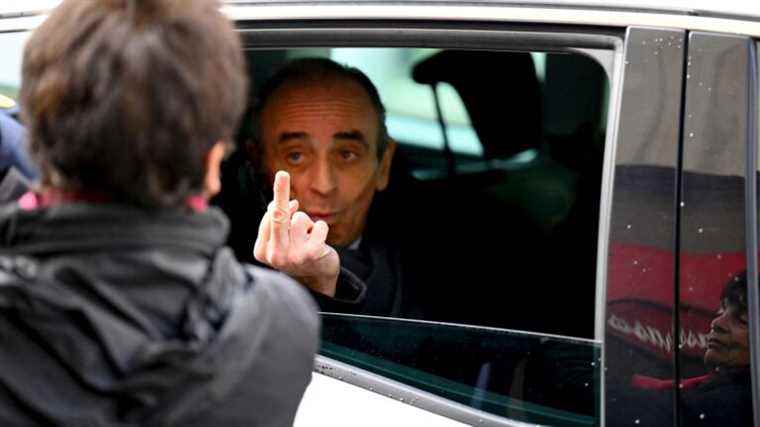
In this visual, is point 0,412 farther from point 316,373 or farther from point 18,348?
point 316,373

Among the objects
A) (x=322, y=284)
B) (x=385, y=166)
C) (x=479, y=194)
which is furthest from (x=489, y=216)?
(x=322, y=284)

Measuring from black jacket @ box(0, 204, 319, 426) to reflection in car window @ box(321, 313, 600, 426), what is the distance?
34.1 inches

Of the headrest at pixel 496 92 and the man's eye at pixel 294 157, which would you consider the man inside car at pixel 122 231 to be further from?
the headrest at pixel 496 92

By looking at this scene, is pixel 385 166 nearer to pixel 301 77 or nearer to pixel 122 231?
pixel 301 77

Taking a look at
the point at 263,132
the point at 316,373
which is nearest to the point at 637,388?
the point at 316,373

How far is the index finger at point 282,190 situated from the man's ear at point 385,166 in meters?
0.94

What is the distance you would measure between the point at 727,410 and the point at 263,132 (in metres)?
1.32

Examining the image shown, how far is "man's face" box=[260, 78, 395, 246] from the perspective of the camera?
2.93m

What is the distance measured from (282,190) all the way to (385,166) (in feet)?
3.36

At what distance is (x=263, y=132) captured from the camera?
3.02 meters

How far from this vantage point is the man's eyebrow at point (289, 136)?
2967 mm

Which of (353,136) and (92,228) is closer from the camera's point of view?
(92,228)

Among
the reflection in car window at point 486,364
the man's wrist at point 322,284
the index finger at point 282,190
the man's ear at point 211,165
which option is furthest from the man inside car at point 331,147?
the man's ear at point 211,165

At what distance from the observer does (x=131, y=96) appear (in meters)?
1.34
